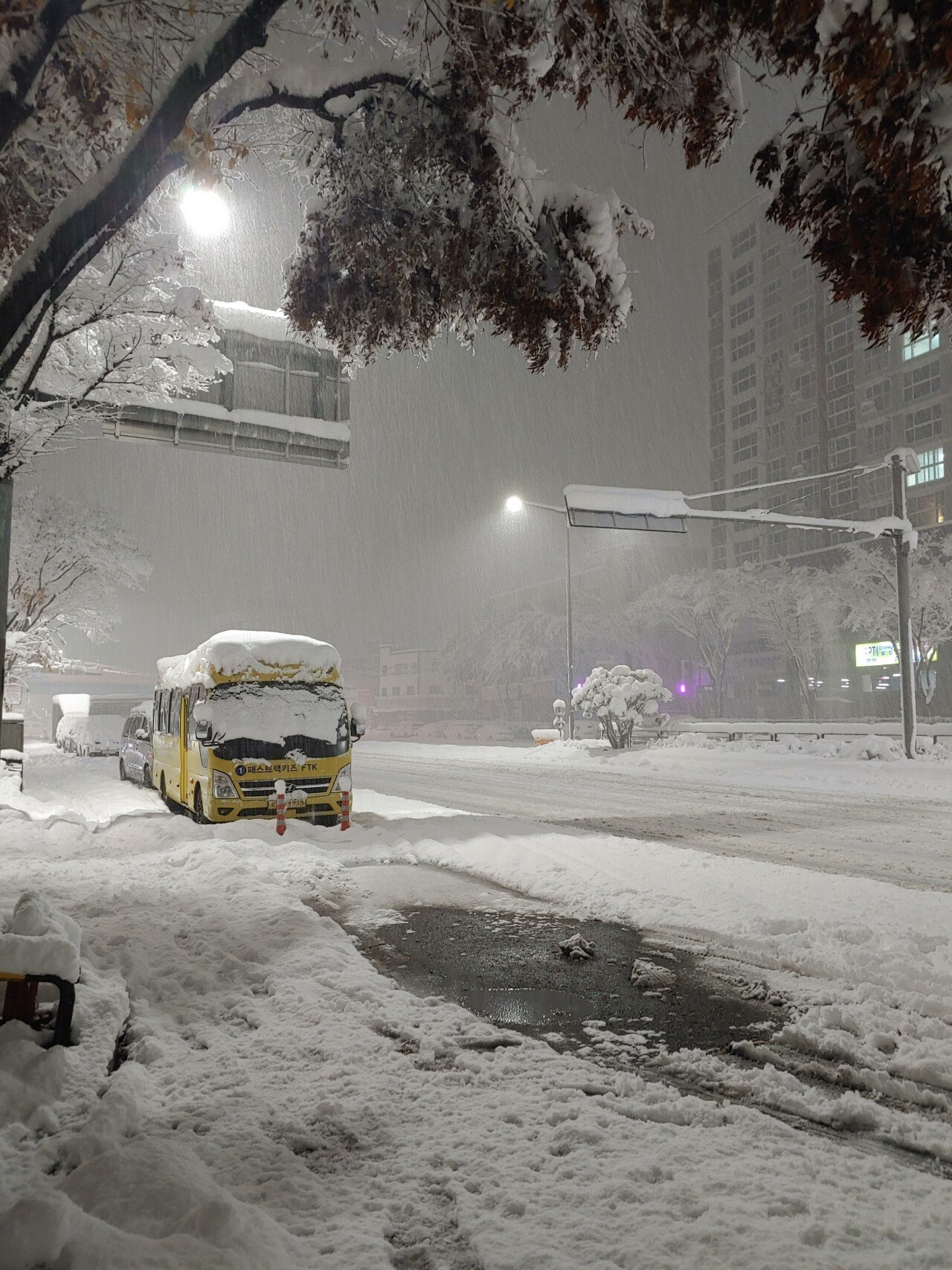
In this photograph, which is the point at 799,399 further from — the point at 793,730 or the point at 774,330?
the point at 793,730

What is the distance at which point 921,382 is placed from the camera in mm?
72750

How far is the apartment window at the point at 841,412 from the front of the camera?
84.9m

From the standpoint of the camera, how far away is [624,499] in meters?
21.0

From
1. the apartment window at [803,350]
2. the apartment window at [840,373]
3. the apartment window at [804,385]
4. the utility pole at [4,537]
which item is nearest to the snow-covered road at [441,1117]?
the utility pole at [4,537]

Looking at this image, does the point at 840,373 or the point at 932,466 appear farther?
the point at 840,373

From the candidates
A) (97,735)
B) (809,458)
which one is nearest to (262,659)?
(97,735)

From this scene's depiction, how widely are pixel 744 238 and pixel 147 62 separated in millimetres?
111290

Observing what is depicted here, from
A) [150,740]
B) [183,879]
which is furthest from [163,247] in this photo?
[150,740]

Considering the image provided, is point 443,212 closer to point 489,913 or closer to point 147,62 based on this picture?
point 147,62

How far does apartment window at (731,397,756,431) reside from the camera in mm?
99688

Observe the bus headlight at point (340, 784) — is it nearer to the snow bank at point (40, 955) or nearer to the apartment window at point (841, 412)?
the snow bank at point (40, 955)

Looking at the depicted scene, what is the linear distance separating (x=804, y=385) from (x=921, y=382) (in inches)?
800

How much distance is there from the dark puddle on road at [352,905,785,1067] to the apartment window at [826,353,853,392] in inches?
3555

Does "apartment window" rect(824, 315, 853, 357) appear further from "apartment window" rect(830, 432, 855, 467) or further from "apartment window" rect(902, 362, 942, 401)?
"apartment window" rect(902, 362, 942, 401)
